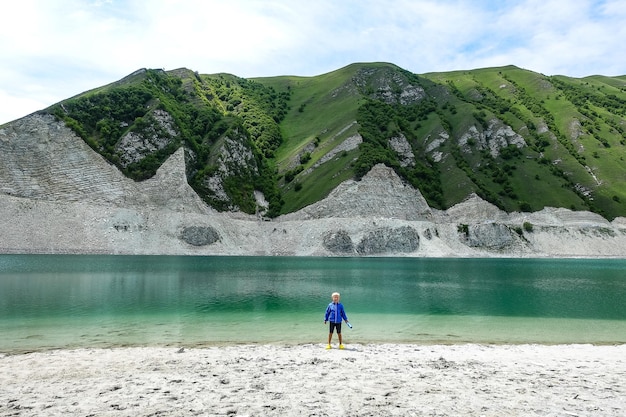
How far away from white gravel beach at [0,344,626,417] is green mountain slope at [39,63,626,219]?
93249mm

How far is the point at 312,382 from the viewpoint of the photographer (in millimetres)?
13680

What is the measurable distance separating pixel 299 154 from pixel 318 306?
112178mm

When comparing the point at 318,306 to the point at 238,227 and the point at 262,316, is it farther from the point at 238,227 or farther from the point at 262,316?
the point at 238,227

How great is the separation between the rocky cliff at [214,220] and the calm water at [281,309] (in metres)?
38.4

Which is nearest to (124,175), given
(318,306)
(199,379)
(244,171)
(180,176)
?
(180,176)

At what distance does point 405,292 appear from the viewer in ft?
136

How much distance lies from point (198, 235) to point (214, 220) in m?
7.22

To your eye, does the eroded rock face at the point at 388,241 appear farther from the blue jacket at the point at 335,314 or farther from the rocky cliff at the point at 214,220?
the blue jacket at the point at 335,314

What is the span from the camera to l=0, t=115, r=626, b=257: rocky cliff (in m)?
87.8

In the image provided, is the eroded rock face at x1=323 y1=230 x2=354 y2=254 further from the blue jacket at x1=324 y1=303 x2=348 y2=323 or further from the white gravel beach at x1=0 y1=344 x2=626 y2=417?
the white gravel beach at x1=0 y1=344 x2=626 y2=417

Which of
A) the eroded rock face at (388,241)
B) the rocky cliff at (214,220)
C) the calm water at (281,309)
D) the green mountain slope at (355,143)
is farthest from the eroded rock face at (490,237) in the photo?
the calm water at (281,309)

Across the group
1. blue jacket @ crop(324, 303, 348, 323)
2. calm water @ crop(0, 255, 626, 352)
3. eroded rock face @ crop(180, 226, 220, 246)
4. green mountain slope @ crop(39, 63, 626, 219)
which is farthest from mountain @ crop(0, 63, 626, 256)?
blue jacket @ crop(324, 303, 348, 323)

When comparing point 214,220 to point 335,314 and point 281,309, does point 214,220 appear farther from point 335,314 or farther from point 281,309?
point 335,314

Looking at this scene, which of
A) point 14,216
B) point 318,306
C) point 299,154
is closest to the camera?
point 318,306
